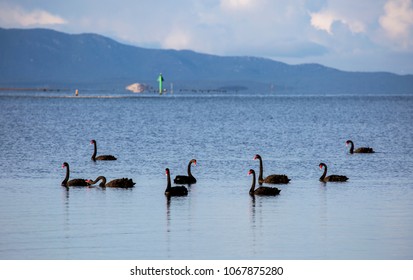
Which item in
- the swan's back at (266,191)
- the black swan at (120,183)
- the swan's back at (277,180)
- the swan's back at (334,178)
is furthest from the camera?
the swan's back at (334,178)

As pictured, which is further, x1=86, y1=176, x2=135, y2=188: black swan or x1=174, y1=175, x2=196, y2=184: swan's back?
x1=174, y1=175, x2=196, y2=184: swan's back

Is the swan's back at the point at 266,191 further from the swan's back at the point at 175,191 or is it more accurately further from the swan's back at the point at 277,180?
the swan's back at the point at 277,180

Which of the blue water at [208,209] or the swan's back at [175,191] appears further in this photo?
the swan's back at [175,191]

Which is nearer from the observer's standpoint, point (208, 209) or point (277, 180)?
point (208, 209)

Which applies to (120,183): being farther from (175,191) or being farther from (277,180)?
(277,180)

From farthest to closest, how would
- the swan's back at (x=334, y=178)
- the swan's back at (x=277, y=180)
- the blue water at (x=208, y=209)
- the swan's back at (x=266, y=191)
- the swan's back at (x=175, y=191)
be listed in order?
the swan's back at (x=334, y=178)
the swan's back at (x=277, y=180)
the swan's back at (x=266, y=191)
the swan's back at (x=175, y=191)
the blue water at (x=208, y=209)

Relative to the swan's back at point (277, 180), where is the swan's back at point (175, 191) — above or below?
below

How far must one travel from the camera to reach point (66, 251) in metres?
21.7

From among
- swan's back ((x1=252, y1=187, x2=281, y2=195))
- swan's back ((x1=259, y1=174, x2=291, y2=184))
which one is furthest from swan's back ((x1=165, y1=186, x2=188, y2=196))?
swan's back ((x1=259, y1=174, x2=291, y2=184))

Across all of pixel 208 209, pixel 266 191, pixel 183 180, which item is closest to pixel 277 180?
pixel 266 191

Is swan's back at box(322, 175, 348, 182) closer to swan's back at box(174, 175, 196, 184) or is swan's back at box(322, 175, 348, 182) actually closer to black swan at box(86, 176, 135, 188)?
swan's back at box(174, 175, 196, 184)

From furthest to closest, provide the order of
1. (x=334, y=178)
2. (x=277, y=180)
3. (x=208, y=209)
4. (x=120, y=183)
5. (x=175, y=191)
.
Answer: (x=334, y=178) → (x=277, y=180) → (x=120, y=183) → (x=175, y=191) → (x=208, y=209)

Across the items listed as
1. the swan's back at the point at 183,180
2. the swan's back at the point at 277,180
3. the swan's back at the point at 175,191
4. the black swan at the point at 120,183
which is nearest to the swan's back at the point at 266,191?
the swan's back at the point at 175,191
